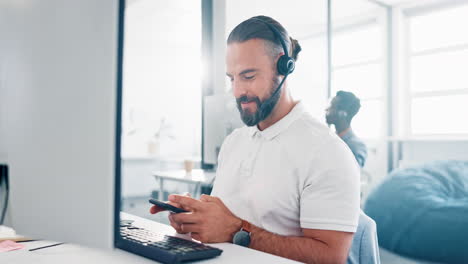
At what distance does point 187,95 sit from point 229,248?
6000 millimetres

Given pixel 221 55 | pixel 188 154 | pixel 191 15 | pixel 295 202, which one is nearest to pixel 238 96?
pixel 295 202

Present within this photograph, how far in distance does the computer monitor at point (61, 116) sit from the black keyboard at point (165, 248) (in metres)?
0.14

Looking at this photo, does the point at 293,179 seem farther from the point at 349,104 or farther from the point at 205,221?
the point at 349,104

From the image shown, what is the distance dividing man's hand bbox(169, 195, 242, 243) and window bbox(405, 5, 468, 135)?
13.1 feet

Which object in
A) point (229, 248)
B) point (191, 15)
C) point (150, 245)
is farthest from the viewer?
point (191, 15)

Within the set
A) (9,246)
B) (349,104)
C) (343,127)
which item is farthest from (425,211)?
(9,246)

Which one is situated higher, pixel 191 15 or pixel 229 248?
pixel 191 15

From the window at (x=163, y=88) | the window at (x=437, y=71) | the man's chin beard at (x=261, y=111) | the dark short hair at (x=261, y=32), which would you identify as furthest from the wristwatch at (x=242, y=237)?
the window at (x=163, y=88)

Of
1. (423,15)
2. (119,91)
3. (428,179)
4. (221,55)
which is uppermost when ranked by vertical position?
(423,15)

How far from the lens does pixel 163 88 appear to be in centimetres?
637

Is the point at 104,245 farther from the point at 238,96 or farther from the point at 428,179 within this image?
the point at 428,179

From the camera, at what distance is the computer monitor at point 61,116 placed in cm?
47

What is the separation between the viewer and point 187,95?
21.8ft

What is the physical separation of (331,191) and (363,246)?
165 millimetres
